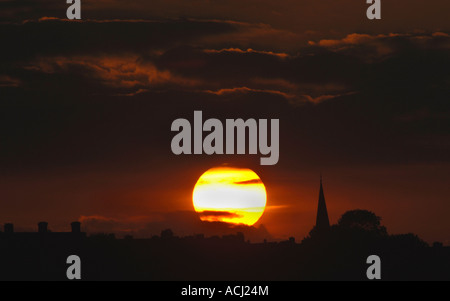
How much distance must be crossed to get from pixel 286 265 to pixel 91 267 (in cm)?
2364

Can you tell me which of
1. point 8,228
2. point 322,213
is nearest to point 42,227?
point 8,228

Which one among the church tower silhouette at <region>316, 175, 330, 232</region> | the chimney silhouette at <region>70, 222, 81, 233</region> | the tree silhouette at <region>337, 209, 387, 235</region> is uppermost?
the church tower silhouette at <region>316, 175, 330, 232</region>

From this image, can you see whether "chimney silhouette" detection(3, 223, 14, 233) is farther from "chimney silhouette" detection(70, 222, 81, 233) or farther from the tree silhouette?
the tree silhouette

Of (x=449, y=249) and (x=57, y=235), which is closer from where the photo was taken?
(x=57, y=235)

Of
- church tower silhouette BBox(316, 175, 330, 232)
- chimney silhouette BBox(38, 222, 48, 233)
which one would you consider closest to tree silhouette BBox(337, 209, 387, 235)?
church tower silhouette BBox(316, 175, 330, 232)

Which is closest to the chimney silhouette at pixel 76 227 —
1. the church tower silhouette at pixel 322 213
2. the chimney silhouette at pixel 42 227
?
the chimney silhouette at pixel 42 227

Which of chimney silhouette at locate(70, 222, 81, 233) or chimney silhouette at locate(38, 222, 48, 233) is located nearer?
chimney silhouette at locate(38, 222, 48, 233)

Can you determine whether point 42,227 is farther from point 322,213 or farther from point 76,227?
point 322,213

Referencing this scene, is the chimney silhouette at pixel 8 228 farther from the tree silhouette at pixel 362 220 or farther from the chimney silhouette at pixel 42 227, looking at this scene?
the tree silhouette at pixel 362 220

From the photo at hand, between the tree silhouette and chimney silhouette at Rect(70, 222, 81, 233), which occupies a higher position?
the tree silhouette
